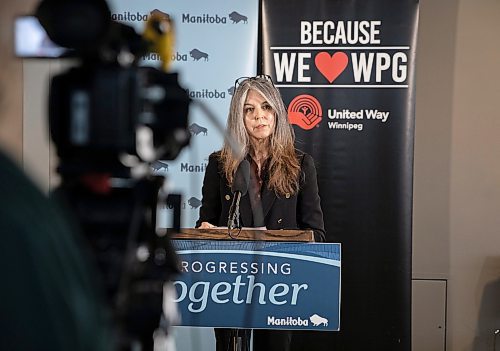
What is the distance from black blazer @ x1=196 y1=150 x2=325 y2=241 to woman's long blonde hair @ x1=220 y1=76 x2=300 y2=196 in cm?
4

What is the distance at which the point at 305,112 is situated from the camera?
14.0ft

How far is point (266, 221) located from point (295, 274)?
2.13 ft

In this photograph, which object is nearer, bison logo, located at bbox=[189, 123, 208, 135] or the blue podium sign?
the blue podium sign

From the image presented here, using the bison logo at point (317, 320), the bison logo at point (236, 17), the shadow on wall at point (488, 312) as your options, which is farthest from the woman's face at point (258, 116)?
the shadow on wall at point (488, 312)

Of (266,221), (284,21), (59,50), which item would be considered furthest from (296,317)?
(59,50)

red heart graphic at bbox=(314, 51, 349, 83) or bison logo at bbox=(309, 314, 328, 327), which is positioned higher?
red heart graphic at bbox=(314, 51, 349, 83)

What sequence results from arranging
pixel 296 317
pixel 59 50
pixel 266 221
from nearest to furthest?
pixel 59 50
pixel 296 317
pixel 266 221

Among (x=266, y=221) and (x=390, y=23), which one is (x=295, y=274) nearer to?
(x=266, y=221)

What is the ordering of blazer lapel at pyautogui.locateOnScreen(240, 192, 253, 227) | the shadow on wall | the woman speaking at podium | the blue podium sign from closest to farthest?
the blue podium sign, blazer lapel at pyautogui.locateOnScreen(240, 192, 253, 227), the woman speaking at podium, the shadow on wall

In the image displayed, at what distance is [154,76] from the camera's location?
1.27 meters

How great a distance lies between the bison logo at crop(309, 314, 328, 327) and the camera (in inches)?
132

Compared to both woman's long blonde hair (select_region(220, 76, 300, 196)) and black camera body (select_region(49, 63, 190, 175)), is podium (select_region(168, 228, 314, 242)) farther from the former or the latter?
black camera body (select_region(49, 63, 190, 175))

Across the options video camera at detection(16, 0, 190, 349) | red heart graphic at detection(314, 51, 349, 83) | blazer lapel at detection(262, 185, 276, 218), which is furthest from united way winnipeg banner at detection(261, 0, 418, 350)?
video camera at detection(16, 0, 190, 349)

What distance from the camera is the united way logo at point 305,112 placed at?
14.0 ft
